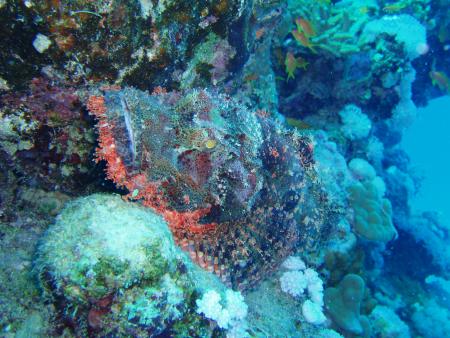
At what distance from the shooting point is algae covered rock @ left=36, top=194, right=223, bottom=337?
2447mm

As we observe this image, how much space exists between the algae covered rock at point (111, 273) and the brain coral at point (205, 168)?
1.54 ft

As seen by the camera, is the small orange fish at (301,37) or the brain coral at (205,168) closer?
the brain coral at (205,168)

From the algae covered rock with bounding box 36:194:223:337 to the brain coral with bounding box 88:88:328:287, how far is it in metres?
0.47

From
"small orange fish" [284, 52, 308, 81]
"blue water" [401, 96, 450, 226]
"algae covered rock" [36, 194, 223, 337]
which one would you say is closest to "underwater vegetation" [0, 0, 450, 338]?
"algae covered rock" [36, 194, 223, 337]

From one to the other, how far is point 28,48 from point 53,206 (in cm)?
181

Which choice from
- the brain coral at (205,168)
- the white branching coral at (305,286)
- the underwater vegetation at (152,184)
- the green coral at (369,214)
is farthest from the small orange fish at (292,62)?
the white branching coral at (305,286)

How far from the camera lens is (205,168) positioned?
320 cm

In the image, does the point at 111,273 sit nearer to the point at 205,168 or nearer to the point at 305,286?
the point at 205,168

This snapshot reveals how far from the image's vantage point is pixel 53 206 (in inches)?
149

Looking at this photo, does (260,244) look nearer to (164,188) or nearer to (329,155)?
(164,188)

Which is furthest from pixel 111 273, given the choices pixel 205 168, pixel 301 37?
pixel 301 37

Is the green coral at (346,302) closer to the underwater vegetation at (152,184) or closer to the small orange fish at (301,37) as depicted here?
the underwater vegetation at (152,184)

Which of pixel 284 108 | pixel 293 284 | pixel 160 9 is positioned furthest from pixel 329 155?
pixel 160 9

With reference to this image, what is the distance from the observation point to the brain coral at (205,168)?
2943mm
